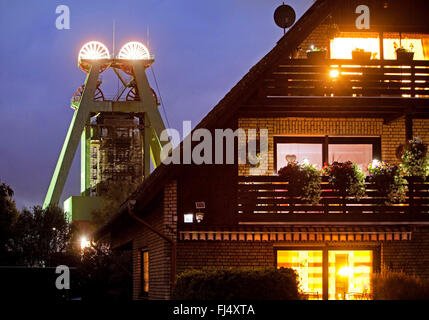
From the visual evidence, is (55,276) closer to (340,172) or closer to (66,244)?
(340,172)

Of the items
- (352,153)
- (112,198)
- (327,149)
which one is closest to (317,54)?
(327,149)

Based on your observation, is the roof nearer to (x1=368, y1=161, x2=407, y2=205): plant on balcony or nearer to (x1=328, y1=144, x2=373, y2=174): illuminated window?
(x1=328, y1=144, x2=373, y2=174): illuminated window

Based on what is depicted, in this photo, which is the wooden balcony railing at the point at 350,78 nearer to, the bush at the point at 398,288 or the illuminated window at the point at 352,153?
the illuminated window at the point at 352,153

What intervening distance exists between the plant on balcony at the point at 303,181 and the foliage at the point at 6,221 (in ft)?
110

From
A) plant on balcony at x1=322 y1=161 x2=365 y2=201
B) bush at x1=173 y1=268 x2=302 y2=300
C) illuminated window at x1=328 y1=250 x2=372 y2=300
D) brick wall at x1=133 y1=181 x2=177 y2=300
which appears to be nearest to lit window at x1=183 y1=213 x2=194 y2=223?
brick wall at x1=133 y1=181 x2=177 y2=300

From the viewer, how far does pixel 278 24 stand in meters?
22.2

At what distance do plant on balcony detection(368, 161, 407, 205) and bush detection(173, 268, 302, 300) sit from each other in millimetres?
4562

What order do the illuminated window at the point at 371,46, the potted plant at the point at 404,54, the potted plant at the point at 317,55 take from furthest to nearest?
the illuminated window at the point at 371,46 → the potted plant at the point at 404,54 → the potted plant at the point at 317,55

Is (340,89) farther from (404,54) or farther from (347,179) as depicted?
(347,179)

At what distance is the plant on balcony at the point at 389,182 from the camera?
64.2 feet

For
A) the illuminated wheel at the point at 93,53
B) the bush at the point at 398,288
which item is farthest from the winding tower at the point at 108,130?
the bush at the point at 398,288

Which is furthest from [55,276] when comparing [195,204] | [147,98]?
[147,98]
